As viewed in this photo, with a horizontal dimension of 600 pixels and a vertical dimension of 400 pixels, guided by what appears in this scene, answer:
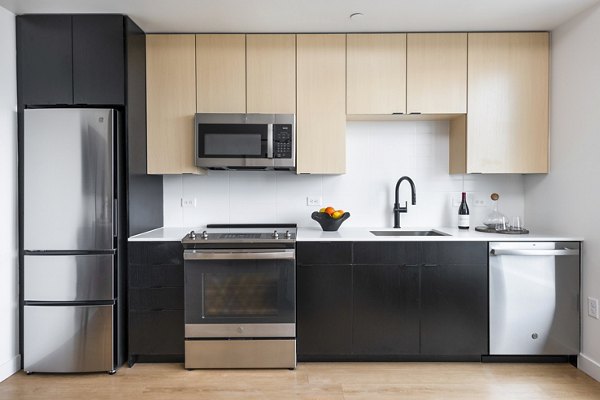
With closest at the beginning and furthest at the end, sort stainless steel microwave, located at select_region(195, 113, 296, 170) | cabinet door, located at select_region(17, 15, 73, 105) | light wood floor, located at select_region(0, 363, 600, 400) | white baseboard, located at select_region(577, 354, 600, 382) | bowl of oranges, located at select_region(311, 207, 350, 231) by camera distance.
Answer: light wood floor, located at select_region(0, 363, 600, 400) → white baseboard, located at select_region(577, 354, 600, 382) → cabinet door, located at select_region(17, 15, 73, 105) → stainless steel microwave, located at select_region(195, 113, 296, 170) → bowl of oranges, located at select_region(311, 207, 350, 231)

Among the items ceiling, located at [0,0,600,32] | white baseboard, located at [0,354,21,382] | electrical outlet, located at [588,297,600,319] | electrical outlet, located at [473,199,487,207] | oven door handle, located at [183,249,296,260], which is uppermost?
ceiling, located at [0,0,600,32]

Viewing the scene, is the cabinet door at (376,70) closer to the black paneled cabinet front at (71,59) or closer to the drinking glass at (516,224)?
the drinking glass at (516,224)

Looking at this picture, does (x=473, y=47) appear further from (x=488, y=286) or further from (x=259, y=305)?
(x=259, y=305)

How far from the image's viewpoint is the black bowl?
9.78ft

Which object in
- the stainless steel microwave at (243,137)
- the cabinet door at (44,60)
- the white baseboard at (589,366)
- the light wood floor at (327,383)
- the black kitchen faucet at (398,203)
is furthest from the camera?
the black kitchen faucet at (398,203)

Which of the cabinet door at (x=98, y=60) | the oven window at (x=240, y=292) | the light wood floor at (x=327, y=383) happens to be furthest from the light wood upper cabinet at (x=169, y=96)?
the light wood floor at (x=327, y=383)

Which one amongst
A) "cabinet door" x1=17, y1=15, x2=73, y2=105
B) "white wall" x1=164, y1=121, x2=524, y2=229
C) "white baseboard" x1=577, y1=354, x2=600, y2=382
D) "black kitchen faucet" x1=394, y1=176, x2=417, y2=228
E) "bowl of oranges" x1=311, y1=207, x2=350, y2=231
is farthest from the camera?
"white wall" x1=164, y1=121, x2=524, y2=229

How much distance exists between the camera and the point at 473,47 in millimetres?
2893

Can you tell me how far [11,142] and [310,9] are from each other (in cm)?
202

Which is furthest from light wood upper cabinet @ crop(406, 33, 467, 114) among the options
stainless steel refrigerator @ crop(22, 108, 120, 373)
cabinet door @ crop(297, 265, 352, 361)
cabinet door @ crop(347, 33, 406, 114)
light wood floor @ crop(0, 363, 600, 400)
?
stainless steel refrigerator @ crop(22, 108, 120, 373)

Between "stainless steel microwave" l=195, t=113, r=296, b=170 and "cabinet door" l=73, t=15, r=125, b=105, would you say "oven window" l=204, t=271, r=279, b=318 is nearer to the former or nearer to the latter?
"stainless steel microwave" l=195, t=113, r=296, b=170

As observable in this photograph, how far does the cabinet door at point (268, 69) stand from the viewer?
9.54ft

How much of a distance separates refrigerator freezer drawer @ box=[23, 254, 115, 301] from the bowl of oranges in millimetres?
1405

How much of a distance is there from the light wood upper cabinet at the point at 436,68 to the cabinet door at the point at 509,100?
72mm
